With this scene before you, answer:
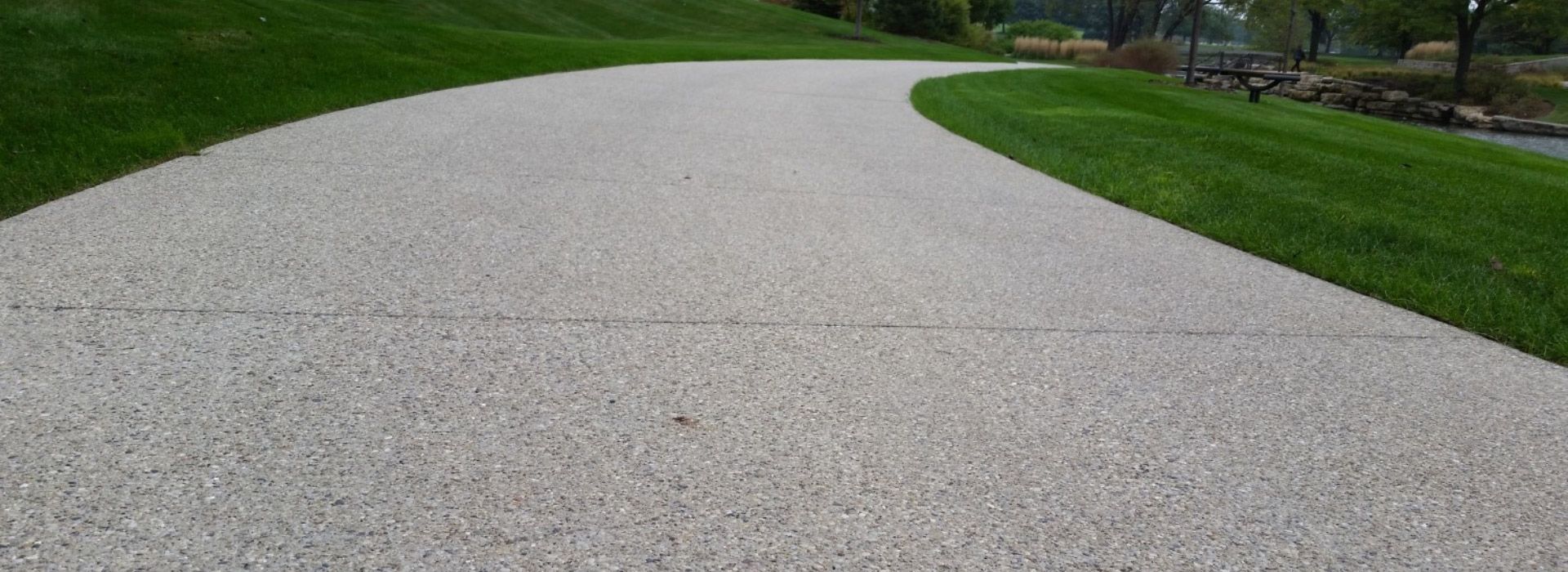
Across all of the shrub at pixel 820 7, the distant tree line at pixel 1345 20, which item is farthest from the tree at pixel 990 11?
the shrub at pixel 820 7

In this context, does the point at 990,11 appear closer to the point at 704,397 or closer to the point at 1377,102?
the point at 1377,102

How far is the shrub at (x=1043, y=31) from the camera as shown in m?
61.7

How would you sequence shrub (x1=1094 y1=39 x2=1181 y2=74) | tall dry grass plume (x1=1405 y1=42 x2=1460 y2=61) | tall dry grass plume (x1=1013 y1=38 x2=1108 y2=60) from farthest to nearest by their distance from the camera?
tall dry grass plume (x1=1405 y1=42 x2=1460 y2=61) → tall dry grass plume (x1=1013 y1=38 x2=1108 y2=60) → shrub (x1=1094 y1=39 x2=1181 y2=74)

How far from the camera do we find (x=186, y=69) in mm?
10539

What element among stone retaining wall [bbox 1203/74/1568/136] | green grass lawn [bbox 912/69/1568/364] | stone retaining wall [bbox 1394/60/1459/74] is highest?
stone retaining wall [bbox 1394/60/1459/74]

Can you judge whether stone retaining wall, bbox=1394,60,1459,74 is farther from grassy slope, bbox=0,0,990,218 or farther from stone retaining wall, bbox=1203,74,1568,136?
grassy slope, bbox=0,0,990,218

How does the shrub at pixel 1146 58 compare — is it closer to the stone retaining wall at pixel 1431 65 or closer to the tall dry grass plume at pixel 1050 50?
the tall dry grass plume at pixel 1050 50

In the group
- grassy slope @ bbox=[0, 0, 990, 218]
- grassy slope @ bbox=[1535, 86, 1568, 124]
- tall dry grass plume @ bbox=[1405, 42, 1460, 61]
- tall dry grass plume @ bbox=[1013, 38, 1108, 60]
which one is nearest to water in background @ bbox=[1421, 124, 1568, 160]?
grassy slope @ bbox=[1535, 86, 1568, 124]

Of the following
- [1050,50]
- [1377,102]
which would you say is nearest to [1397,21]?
[1050,50]

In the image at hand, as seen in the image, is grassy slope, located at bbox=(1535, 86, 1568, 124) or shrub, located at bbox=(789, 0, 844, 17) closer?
grassy slope, located at bbox=(1535, 86, 1568, 124)

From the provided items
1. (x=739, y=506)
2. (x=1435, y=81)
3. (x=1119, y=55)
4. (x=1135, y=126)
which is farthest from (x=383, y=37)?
(x=1435, y=81)

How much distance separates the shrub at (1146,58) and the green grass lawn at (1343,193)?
26.9 m

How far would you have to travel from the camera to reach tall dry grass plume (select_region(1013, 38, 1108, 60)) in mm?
51594

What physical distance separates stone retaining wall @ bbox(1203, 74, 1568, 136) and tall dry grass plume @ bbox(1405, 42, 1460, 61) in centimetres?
2964
